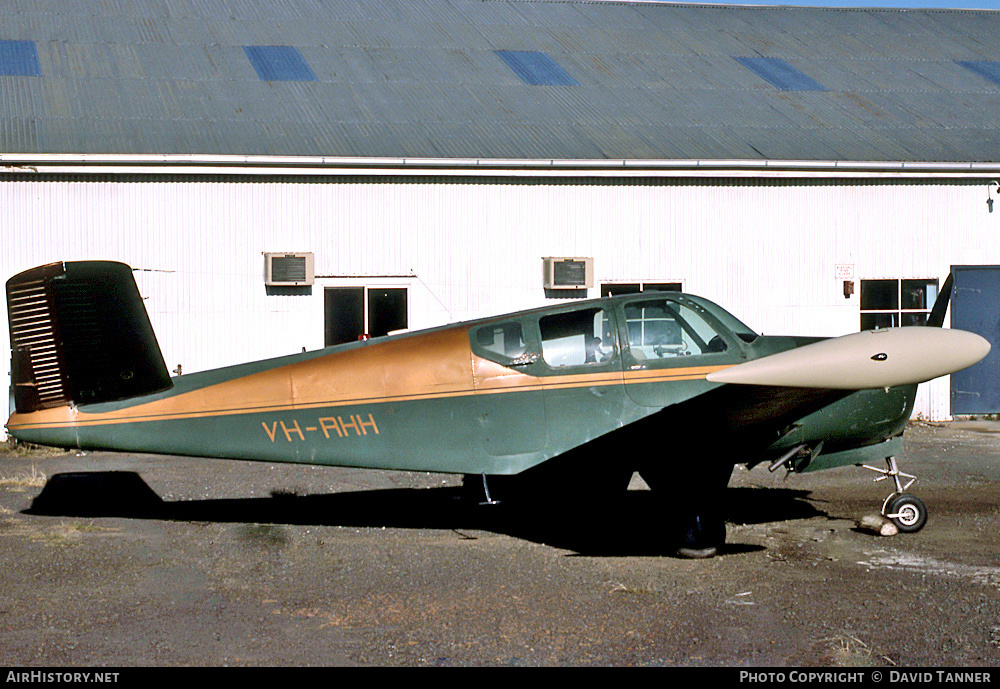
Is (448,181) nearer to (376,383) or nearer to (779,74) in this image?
(376,383)

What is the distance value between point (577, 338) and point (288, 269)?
26.3 ft

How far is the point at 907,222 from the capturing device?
1712cm

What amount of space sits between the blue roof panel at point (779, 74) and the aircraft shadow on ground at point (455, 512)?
1186 cm

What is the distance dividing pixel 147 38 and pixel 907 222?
14.9 m

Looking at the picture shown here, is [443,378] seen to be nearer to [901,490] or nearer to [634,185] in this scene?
[901,490]

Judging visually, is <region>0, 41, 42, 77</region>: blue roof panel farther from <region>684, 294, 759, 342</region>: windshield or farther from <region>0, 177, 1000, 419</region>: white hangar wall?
<region>684, 294, 759, 342</region>: windshield

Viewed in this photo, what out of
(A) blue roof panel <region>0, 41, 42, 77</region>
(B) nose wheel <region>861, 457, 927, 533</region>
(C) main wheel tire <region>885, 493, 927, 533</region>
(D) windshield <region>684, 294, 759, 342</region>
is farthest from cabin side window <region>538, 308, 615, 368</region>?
(A) blue roof panel <region>0, 41, 42, 77</region>

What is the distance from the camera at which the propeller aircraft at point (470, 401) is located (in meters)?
7.93

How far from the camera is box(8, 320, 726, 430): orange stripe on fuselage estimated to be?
8.10 metres

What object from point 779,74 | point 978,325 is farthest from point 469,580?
point 779,74

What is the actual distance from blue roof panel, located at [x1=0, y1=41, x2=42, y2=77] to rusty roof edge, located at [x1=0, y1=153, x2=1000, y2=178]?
12.1 feet

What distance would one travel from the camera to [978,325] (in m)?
17.2

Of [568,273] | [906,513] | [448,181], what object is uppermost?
[448,181]

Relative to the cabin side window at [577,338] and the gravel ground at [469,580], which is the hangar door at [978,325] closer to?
the gravel ground at [469,580]
